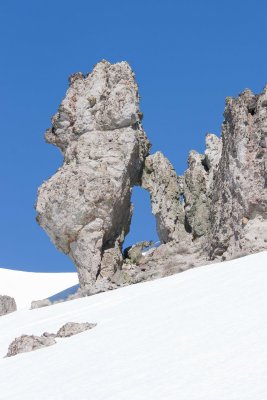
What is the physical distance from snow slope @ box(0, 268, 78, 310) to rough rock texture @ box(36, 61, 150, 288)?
18881mm

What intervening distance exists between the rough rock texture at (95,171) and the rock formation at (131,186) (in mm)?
45

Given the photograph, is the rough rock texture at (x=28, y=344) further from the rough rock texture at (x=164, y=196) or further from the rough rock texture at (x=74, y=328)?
the rough rock texture at (x=164, y=196)

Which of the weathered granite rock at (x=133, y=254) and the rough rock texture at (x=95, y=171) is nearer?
the rough rock texture at (x=95, y=171)

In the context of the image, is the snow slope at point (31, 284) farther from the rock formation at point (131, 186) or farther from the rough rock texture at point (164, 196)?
the rock formation at point (131, 186)

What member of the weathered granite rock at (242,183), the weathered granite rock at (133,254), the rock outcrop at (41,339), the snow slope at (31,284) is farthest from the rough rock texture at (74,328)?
the snow slope at (31,284)

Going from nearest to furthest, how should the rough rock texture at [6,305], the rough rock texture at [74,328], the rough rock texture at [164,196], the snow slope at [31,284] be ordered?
the rough rock texture at [74,328] → the rough rock texture at [6,305] → the rough rock texture at [164,196] → the snow slope at [31,284]

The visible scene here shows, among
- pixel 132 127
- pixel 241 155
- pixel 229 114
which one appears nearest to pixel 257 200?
pixel 241 155

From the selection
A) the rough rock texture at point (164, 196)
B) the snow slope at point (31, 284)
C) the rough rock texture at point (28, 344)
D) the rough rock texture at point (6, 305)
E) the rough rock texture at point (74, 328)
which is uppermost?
the snow slope at point (31, 284)

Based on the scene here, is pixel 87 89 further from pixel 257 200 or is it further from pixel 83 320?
pixel 83 320

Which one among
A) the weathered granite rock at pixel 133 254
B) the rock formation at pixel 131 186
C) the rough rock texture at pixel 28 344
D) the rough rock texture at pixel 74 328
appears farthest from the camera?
the weathered granite rock at pixel 133 254

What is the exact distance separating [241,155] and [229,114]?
264cm

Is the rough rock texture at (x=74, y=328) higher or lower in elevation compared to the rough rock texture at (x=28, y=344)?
higher

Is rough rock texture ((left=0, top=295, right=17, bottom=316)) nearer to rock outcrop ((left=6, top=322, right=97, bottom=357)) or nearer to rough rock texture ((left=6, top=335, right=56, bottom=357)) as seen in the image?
rock outcrop ((left=6, top=322, right=97, bottom=357))

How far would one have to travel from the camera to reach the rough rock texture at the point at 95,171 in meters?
32.8
